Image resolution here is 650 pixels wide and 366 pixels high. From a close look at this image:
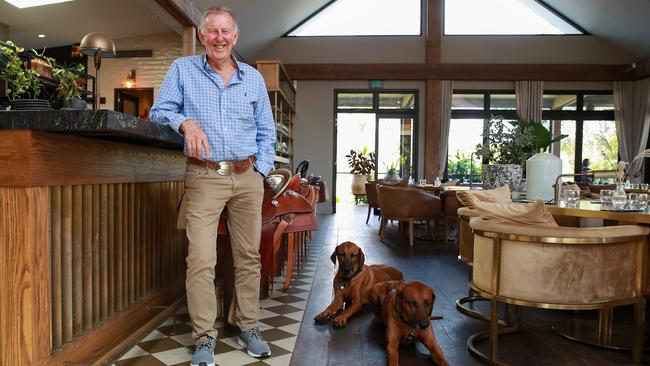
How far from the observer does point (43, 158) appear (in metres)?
1.63

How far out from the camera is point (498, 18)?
11289 mm

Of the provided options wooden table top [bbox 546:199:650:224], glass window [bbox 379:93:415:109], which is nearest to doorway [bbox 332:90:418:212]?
glass window [bbox 379:93:415:109]

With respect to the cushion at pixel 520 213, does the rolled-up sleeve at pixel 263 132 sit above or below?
above

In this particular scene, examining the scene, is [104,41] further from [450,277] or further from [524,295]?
[524,295]

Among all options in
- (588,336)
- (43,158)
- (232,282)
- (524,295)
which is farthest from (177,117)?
(588,336)

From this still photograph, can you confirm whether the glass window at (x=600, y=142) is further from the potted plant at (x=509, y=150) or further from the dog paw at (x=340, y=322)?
the dog paw at (x=340, y=322)

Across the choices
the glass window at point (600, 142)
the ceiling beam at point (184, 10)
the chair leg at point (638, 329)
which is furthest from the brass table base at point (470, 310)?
the glass window at point (600, 142)

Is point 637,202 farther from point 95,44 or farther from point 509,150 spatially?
point 95,44

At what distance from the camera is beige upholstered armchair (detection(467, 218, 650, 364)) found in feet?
6.48

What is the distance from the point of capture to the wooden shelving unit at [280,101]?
26.1 feet

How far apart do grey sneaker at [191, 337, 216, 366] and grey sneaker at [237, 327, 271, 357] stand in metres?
0.21

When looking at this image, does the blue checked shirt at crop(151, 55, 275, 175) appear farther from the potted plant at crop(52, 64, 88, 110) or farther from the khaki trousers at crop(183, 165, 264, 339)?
the potted plant at crop(52, 64, 88, 110)

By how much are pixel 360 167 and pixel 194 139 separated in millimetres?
9967

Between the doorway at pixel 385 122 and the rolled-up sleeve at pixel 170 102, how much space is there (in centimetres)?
918
